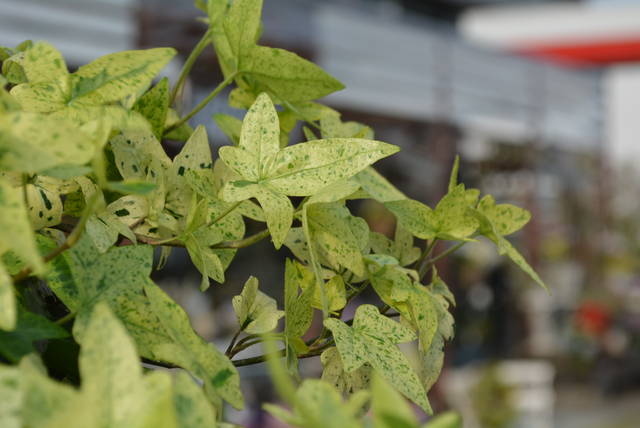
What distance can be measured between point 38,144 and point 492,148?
585 centimetres

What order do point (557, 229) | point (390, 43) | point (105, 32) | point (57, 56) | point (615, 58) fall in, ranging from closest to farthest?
point (57, 56), point (105, 32), point (390, 43), point (615, 58), point (557, 229)

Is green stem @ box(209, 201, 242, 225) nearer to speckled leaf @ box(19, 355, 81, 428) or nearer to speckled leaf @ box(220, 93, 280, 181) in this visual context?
speckled leaf @ box(220, 93, 280, 181)

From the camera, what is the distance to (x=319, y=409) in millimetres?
239

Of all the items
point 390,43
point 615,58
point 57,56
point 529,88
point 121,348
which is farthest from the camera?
point 615,58

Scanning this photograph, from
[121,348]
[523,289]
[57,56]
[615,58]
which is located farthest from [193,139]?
[615,58]

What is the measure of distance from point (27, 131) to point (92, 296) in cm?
7

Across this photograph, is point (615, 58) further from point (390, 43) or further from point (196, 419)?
point (196, 419)

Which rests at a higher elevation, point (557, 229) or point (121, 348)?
point (121, 348)

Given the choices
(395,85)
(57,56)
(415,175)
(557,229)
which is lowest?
(557,229)

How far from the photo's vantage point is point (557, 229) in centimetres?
820

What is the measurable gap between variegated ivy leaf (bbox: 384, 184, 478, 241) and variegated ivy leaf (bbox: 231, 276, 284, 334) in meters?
0.08

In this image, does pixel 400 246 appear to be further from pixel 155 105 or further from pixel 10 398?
pixel 10 398

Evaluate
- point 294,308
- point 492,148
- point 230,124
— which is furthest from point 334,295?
point 492,148

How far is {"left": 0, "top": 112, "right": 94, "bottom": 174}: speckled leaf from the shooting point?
0.24 m
